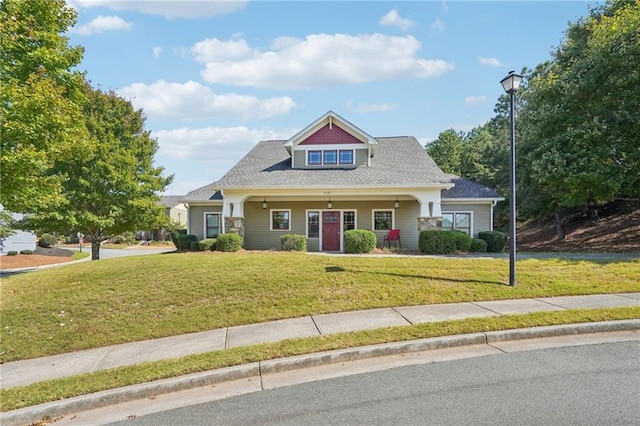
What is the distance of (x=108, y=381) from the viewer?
4.72 meters

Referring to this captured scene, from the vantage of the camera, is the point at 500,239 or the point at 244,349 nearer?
the point at 244,349

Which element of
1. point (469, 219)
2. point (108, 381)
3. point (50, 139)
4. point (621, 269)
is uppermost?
point (50, 139)

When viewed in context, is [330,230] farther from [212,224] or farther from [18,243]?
[18,243]

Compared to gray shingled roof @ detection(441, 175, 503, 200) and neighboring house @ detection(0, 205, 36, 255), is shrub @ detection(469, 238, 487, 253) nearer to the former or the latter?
gray shingled roof @ detection(441, 175, 503, 200)

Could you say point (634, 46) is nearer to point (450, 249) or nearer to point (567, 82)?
point (567, 82)

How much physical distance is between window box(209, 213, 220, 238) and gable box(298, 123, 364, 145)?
5969 millimetres

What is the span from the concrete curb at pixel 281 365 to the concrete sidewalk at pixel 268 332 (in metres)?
0.86

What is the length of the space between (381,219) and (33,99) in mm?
14398

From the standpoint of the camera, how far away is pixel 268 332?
249 inches

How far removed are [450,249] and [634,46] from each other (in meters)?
9.95

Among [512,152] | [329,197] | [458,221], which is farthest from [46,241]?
[512,152]

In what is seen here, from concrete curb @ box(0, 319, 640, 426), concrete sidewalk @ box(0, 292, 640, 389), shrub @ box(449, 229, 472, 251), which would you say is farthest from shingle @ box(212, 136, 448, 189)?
concrete curb @ box(0, 319, 640, 426)

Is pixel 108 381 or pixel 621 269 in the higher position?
pixel 621 269

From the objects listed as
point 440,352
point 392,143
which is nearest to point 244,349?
point 440,352
